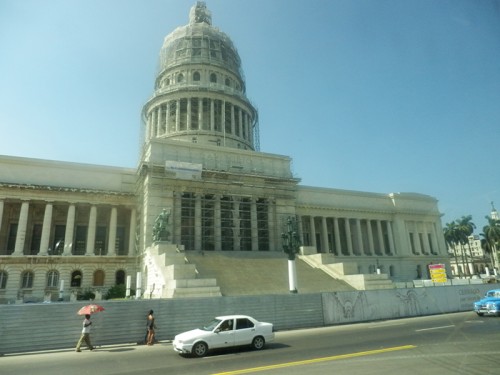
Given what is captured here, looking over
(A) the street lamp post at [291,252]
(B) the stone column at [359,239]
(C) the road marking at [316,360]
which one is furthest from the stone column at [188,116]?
(C) the road marking at [316,360]

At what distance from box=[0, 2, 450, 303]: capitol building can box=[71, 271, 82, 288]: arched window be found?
0.39 feet

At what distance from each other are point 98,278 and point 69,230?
6.92 m

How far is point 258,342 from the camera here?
15445mm

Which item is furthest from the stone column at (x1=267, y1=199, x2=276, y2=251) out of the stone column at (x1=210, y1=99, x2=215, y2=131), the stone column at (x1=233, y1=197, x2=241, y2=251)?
the stone column at (x1=210, y1=99, x2=215, y2=131)

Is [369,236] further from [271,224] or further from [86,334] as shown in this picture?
[86,334]

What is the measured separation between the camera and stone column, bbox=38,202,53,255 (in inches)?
1620

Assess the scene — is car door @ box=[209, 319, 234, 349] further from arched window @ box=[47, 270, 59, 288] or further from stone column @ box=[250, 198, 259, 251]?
arched window @ box=[47, 270, 59, 288]

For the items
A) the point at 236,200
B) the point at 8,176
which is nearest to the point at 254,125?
the point at 236,200

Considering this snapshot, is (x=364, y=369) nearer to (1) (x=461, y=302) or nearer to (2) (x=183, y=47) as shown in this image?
(1) (x=461, y=302)

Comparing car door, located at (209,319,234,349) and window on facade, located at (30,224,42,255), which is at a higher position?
window on facade, located at (30,224,42,255)

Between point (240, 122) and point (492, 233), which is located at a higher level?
point (240, 122)

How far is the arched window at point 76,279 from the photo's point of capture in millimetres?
41844

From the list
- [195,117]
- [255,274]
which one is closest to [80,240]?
[255,274]

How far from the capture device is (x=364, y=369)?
34.6ft
